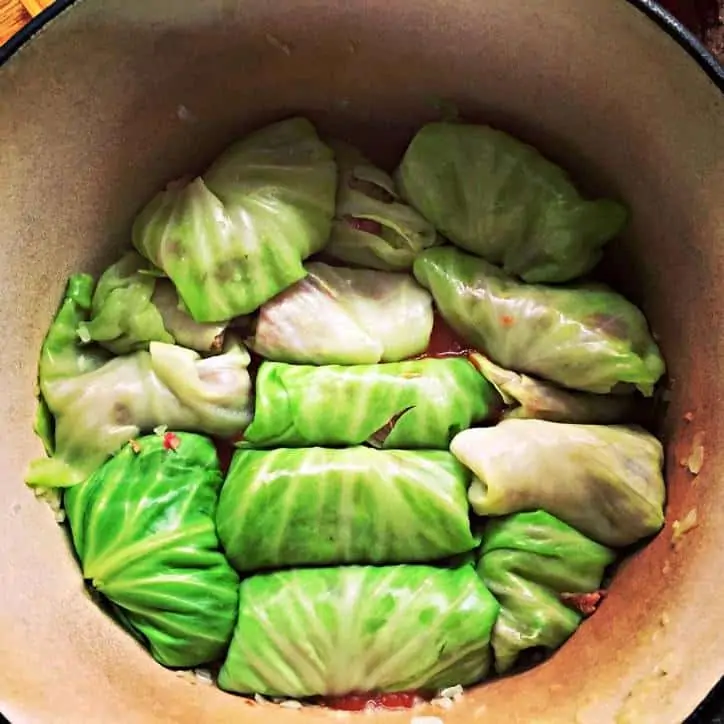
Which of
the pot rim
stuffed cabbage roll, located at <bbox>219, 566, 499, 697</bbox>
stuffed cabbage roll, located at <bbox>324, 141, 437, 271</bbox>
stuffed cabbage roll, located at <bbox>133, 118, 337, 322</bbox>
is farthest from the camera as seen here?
stuffed cabbage roll, located at <bbox>324, 141, 437, 271</bbox>

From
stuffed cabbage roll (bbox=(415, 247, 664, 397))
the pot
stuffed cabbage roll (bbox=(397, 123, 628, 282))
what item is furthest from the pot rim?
stuffed cabbage roll (bbox=(415, 247, 664, 397))

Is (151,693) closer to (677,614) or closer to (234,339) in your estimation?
(234,339)

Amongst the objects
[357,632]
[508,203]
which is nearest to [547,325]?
[508,203]

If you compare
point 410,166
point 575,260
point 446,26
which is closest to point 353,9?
point 446,26

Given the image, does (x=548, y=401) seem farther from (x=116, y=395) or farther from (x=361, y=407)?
(x=116, y=395)

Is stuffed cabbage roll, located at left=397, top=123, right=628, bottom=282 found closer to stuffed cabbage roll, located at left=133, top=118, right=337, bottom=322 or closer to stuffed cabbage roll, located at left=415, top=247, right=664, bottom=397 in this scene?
stuffed cabbage roll, located at left=415, top=247, right=664, bottom=397

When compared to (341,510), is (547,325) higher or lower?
higher
